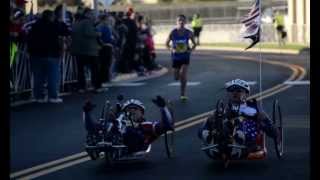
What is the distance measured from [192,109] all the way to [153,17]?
42.9m

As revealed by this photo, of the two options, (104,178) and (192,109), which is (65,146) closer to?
(104,178)

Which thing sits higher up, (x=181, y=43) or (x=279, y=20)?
(x=279, y=20)

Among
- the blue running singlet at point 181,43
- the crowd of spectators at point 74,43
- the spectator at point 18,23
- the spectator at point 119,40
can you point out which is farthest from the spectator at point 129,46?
the blue running singlet at point 181,43

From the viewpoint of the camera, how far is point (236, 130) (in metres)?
9.00

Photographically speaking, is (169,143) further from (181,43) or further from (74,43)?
(74,43)

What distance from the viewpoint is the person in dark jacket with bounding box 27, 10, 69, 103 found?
16.2m

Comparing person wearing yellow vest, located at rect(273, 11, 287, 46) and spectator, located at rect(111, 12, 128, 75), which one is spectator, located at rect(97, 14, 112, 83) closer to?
spectator, located at rect(111, 12, 128, 75)

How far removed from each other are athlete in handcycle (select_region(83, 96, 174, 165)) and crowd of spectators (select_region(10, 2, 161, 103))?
497 cm

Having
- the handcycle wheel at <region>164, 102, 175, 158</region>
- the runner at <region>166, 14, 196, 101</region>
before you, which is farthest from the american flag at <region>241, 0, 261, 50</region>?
the runner at <region>166, 14, 196, 101</region>

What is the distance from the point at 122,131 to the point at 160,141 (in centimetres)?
210

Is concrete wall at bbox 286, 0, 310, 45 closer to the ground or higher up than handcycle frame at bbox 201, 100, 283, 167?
higher up

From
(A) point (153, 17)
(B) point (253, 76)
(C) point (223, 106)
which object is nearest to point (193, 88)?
(B) point (253, 76)

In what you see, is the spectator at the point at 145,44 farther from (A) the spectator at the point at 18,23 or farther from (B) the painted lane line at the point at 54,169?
(B) the painted lane line at the point at 54,169

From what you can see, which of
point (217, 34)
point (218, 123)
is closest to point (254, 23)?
point (218, 123)
